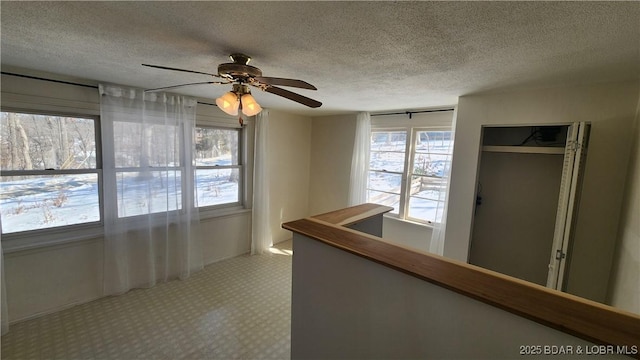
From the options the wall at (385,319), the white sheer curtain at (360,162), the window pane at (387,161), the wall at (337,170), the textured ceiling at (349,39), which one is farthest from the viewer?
the white sheer curtain at (360,162)

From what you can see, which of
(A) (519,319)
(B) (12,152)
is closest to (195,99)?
(B) (12,152)

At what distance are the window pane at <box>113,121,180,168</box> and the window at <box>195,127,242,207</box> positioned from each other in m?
0.37

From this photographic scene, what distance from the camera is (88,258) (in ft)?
8.54

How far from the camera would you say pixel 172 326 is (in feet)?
7.55

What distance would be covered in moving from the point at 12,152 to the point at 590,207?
15.8 ft

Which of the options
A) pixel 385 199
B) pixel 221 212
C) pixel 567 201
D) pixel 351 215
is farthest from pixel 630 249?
pixel 221 212

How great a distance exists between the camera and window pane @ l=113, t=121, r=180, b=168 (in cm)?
267

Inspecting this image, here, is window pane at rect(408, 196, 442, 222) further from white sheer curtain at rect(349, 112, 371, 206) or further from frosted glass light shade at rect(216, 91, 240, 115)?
frosted glass light shade at rect(216, 91, 240, 115)

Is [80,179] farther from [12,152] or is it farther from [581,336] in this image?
[581,336]

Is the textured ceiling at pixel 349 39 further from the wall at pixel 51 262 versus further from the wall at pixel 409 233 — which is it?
the wall at pixel 409 233

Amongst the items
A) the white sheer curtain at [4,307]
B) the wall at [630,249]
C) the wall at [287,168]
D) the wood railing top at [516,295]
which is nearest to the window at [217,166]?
the wall at [287,168]

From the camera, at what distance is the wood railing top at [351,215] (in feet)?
5.72

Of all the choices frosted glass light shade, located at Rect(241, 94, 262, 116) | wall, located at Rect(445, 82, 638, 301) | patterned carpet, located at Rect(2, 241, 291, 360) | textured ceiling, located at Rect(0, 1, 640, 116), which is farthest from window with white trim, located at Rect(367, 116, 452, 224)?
frosted glass light shade, located at Rect(241, 94, 262, 116)

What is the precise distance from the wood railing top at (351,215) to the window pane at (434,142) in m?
1.63
